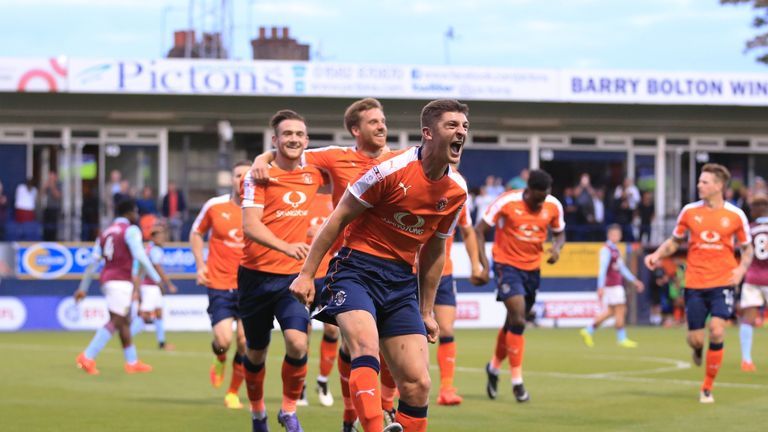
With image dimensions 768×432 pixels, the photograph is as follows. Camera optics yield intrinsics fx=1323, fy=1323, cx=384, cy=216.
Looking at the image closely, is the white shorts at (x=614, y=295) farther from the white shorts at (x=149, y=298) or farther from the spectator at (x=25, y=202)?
the spectator at (x=25, y=202)

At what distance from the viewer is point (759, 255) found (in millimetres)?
19312

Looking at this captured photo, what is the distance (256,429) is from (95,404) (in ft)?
11.9

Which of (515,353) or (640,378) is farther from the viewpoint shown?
(640,378)

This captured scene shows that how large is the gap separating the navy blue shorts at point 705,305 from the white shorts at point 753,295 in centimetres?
481

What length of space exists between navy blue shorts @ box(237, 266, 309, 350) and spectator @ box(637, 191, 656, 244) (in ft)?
78.9

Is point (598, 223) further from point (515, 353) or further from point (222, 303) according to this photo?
point (222, 303)

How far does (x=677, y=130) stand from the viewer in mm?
39000

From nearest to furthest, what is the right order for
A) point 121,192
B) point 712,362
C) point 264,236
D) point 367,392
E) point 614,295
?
point 367,392 < point 264,236 < point 712,362 < point 614,295 < point 121,192

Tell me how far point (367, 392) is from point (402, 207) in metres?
1.15

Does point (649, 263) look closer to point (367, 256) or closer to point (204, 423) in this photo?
point (204, 423)

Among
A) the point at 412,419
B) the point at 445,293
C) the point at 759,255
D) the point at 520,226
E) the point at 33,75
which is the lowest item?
A: the point at 412,419

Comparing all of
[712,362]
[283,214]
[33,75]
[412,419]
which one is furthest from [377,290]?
[33,75]

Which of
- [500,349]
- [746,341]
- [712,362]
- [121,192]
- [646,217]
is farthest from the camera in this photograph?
[646,217]

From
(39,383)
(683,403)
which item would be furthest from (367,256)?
(39,383)
